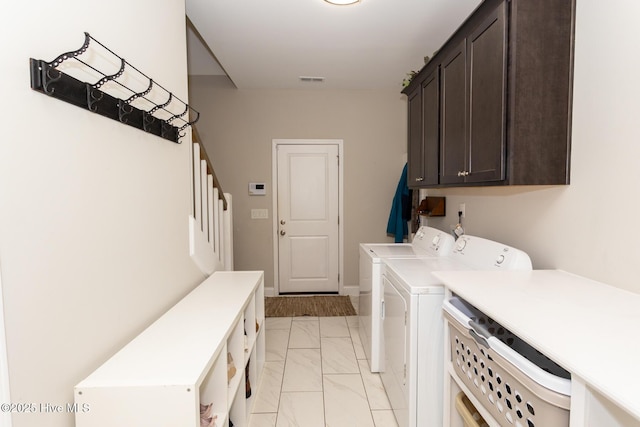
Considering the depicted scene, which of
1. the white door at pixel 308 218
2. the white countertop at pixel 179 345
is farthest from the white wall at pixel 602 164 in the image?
the white door at pixel 308 218

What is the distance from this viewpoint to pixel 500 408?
1.07 metres

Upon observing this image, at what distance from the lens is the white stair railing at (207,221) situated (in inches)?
90.4

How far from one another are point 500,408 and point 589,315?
41 centimetres

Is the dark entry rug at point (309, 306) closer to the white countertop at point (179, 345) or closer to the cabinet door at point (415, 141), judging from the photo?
the cabinet door at point (415, 141)

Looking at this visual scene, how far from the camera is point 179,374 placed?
1116 mm

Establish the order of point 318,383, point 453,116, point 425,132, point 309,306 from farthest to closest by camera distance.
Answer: point 309,306, point 425,132, point 318,383, point 453,116

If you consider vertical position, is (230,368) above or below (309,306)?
above

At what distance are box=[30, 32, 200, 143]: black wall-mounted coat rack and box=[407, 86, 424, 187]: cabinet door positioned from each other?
180 cm

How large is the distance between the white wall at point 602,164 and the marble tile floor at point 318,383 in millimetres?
1354

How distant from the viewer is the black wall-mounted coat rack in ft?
3.29

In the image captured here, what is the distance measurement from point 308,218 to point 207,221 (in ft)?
6.11

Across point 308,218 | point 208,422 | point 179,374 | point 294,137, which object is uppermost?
point 294,137

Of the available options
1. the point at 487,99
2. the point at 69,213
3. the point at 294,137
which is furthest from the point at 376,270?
the point at 294,137

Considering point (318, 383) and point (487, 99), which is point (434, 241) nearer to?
point (487, 99)
